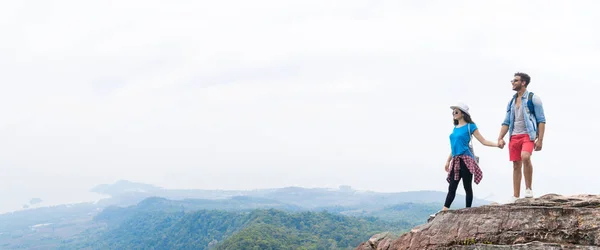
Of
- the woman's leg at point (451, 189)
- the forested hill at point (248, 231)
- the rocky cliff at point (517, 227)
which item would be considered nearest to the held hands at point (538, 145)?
the rocky cliff at point (517, 227)

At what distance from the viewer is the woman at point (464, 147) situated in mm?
7832

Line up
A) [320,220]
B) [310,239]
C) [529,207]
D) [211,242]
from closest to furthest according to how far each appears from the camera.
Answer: [529,207] → [310,239] → [320,220] → [211,242]

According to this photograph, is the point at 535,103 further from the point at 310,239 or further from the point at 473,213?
the point at 310,239

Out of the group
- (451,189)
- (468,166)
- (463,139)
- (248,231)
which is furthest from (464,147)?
(248,231)

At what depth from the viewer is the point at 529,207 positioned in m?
7.07

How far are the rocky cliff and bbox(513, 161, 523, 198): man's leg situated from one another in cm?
25

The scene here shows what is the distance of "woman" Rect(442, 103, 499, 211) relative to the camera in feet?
25.7

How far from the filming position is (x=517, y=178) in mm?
8352

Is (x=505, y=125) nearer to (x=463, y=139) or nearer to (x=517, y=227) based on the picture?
(x=463, y=139)

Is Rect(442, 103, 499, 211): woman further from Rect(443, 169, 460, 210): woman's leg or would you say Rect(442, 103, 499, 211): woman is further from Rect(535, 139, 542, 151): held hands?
Rect(535, 139, 542, 151): held hands

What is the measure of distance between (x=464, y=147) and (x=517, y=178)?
1531 millimetres

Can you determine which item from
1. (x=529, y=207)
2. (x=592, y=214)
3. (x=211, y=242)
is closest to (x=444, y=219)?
(x=529, y=207)

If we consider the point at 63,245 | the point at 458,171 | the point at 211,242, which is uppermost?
the point at 458,171

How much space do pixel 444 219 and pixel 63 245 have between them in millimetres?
225641
